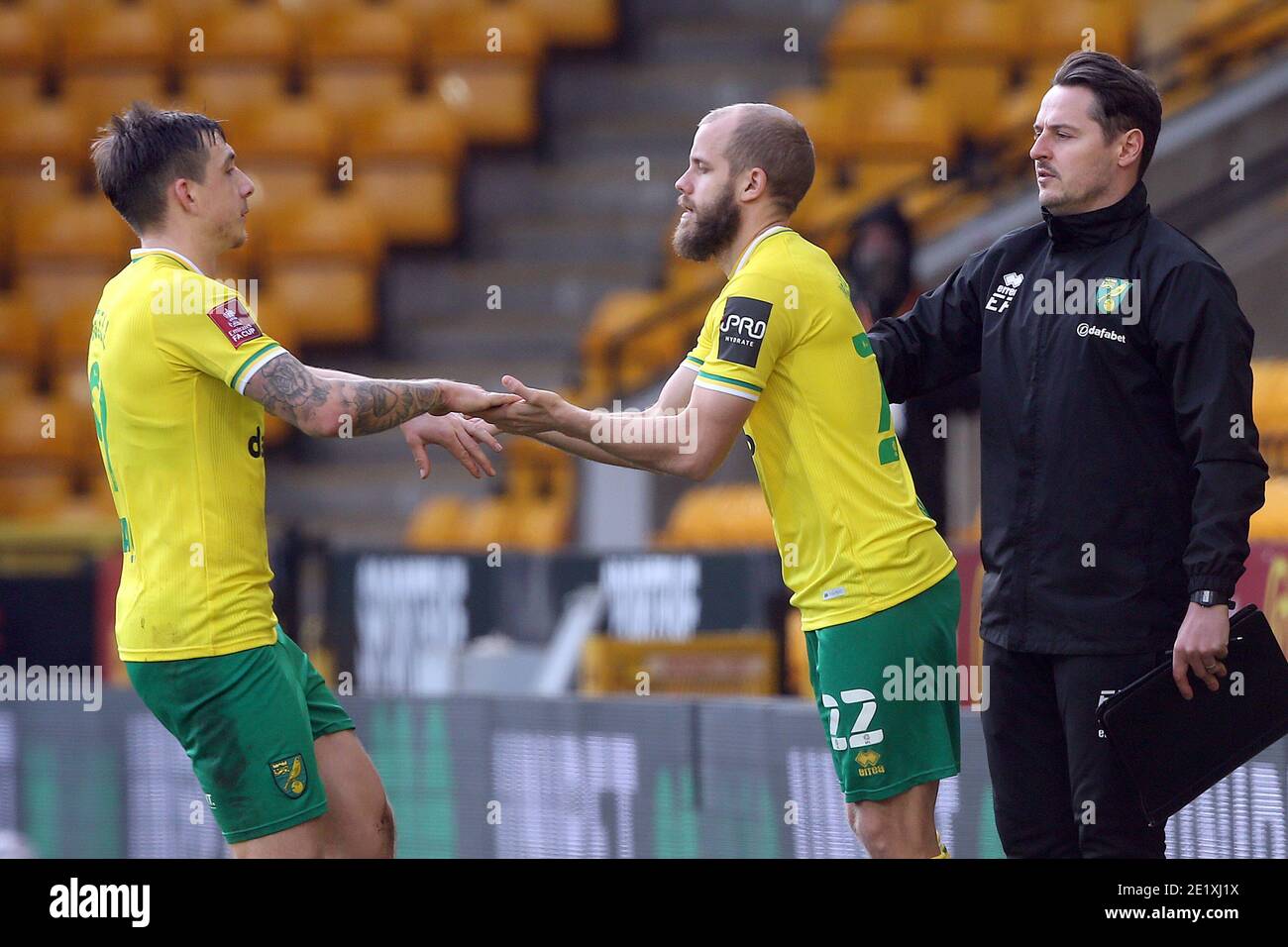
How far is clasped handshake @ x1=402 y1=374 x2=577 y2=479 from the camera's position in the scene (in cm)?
436

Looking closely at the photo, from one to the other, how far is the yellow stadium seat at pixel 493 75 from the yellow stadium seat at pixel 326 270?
Result: 1285 mm

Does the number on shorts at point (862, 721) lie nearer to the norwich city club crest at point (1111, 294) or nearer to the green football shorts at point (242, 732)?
the norwich city club crest at point (1111, 294)

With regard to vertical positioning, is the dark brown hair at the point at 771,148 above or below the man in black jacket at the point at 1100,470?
above

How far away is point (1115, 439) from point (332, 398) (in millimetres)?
1708

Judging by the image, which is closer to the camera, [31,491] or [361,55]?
[31,491]

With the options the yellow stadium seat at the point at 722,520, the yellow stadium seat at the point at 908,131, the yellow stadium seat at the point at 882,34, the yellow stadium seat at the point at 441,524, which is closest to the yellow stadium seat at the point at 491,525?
the yellow stadium seat at the point at 441,524

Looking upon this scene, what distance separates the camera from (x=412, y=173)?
14367 mm

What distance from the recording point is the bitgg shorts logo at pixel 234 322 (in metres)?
4.16

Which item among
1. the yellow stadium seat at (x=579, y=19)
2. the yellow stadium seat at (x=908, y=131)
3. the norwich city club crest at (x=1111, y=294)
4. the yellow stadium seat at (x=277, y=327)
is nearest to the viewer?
the norwich city club crest at (x=1111, y=294)

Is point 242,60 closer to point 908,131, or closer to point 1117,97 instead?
point 908,131

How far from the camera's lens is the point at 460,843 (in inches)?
270
